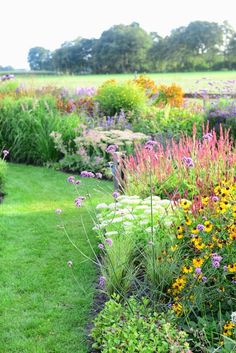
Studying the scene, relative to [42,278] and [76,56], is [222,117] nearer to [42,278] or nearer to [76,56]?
[42,278]

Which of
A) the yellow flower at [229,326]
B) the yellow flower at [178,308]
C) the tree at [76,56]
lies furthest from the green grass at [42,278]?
the tree at [76,56]

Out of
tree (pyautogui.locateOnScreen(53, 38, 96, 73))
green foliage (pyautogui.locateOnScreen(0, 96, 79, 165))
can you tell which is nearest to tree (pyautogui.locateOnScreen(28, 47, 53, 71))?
tree (pyautogui.locateOnScreen(53, 38, 96, 73))

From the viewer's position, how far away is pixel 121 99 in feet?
37.7

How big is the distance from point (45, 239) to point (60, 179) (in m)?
3.02

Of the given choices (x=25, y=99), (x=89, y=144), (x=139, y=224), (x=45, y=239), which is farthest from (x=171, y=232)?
(x=25, y=99)

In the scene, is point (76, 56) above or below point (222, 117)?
above

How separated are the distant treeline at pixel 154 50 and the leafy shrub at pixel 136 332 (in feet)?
98.9

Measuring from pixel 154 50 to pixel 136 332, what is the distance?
34.5 metres

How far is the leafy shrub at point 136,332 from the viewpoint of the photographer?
8.52ft

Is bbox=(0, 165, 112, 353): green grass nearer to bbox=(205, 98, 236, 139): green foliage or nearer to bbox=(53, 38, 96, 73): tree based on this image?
bbox=(205, 98, 236, 139): green foliage

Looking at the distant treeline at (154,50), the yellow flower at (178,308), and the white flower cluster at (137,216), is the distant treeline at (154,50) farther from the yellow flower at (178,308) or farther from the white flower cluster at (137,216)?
the yellow flower at (178,308)

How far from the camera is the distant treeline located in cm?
3341

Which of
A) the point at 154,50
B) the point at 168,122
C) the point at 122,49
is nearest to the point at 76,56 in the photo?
the point at 122,49

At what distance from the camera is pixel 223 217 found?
11.2 feet
